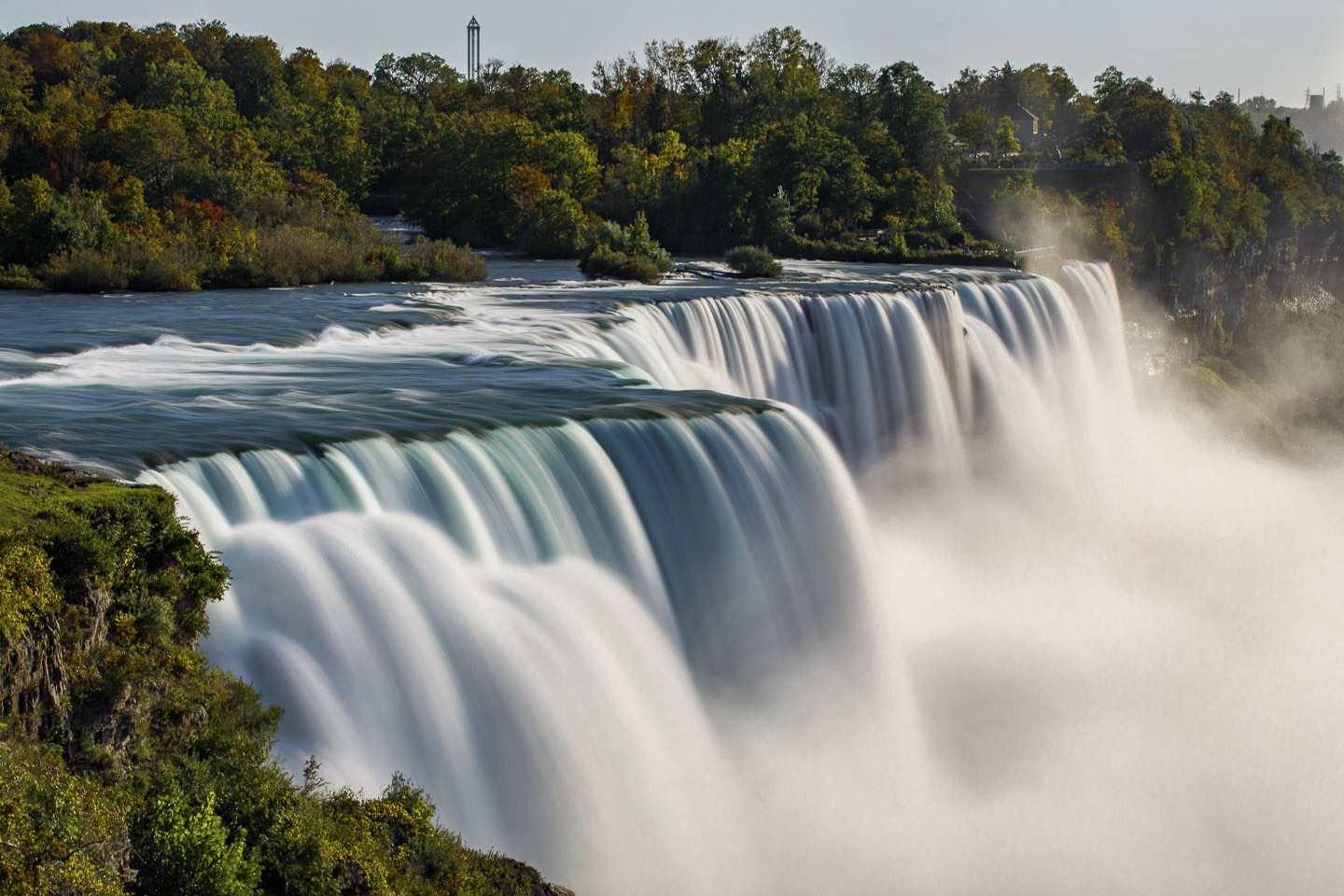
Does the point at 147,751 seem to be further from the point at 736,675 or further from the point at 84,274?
the point at 84,274

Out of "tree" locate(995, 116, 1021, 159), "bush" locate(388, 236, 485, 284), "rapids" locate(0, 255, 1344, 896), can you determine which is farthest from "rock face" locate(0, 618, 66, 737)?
"tree" locate(995, 116, 1021, 159)

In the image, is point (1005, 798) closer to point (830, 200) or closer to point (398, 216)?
point (830, 200)

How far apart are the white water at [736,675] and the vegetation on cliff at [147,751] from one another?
79cm

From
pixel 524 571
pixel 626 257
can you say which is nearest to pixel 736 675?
pixel 524 571

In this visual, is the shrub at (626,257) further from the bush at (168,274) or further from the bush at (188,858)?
the bush at (188,858)

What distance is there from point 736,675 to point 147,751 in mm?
6623

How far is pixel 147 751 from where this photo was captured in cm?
869

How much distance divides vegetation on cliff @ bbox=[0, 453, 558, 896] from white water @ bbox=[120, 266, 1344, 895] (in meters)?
0.79

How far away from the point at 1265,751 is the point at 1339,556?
49.4ft

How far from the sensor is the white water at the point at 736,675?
1097 centimetres

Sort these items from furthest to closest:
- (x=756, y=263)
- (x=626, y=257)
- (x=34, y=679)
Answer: (x=756, y=263) < (x=626, y=257) < (x=34, y=679)

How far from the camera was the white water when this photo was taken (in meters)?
11.0

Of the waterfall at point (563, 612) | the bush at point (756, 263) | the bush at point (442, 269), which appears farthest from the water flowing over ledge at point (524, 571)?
the bush at point (756, 263)

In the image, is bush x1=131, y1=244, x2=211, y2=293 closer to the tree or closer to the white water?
the white water
